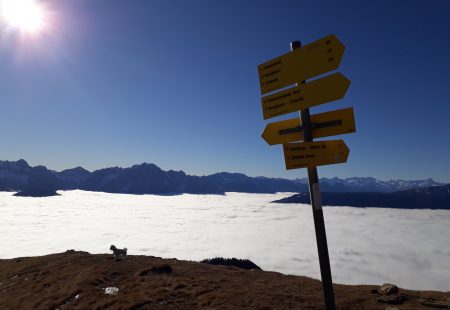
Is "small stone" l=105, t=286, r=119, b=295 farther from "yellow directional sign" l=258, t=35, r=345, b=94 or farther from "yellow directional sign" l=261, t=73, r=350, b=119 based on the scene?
"yellow directional sign" l=258, t=35, r=345, b=94

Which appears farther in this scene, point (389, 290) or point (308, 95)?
point (389, 290)

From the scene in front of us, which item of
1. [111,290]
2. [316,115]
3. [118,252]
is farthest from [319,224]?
[118,252]

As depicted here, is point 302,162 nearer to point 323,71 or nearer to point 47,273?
point 323,71

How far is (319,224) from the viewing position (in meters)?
5.95

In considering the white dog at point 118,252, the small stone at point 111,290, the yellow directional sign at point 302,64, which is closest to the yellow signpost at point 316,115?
the yellow directional sign at point 302,64

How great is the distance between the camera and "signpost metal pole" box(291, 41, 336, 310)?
5.91 metres

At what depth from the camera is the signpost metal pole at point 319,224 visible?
19.4 ft

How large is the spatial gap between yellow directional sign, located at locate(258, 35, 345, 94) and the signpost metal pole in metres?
0.74

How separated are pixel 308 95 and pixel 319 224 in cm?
251

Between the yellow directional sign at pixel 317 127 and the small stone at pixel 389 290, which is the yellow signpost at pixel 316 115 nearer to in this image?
the yellow directional sign at pixel 317 127

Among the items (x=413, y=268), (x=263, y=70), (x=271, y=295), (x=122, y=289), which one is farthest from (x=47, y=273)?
(x=413, y=268)

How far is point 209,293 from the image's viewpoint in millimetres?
21344

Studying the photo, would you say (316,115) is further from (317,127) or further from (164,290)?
(164,290)

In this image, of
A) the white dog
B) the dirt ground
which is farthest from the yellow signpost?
the white dog
